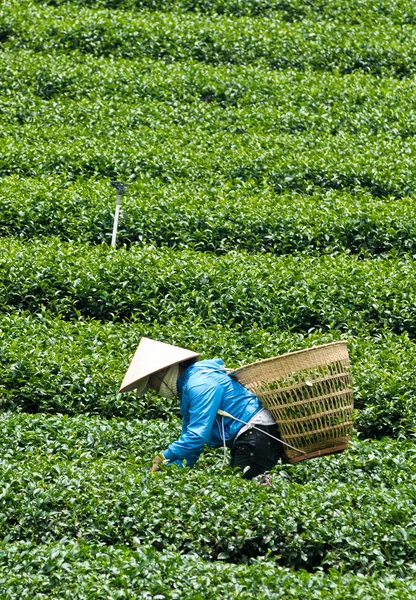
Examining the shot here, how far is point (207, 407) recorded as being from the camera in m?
7.46

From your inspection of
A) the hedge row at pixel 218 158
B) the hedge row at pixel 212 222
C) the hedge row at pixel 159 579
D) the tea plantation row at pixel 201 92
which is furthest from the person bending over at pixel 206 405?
the tea plantation row at pixel 201 92

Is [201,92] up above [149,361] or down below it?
above

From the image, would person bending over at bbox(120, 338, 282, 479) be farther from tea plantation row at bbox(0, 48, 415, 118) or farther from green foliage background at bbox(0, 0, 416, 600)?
tea plantation row at bbox(0, 48, 415, 118)

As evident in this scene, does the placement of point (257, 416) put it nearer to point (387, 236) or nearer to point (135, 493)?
point (135, 493)

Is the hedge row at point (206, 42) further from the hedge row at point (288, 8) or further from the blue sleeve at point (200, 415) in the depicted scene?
the blue sleeve at point (200, 415)

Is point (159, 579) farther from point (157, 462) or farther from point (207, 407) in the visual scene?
point (157, 462)

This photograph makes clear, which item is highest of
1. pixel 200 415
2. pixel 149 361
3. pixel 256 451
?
pixel 149 361

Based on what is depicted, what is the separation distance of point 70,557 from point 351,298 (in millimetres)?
6570

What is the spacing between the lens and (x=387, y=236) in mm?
14867

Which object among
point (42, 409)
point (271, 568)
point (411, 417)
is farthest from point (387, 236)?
point (271, 568)

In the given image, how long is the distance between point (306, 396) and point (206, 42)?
15.8m

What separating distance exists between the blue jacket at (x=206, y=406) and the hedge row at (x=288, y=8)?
1726 cm

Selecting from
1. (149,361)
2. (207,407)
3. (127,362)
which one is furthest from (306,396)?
(127,362)

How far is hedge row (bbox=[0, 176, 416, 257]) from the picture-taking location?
48.7ft
